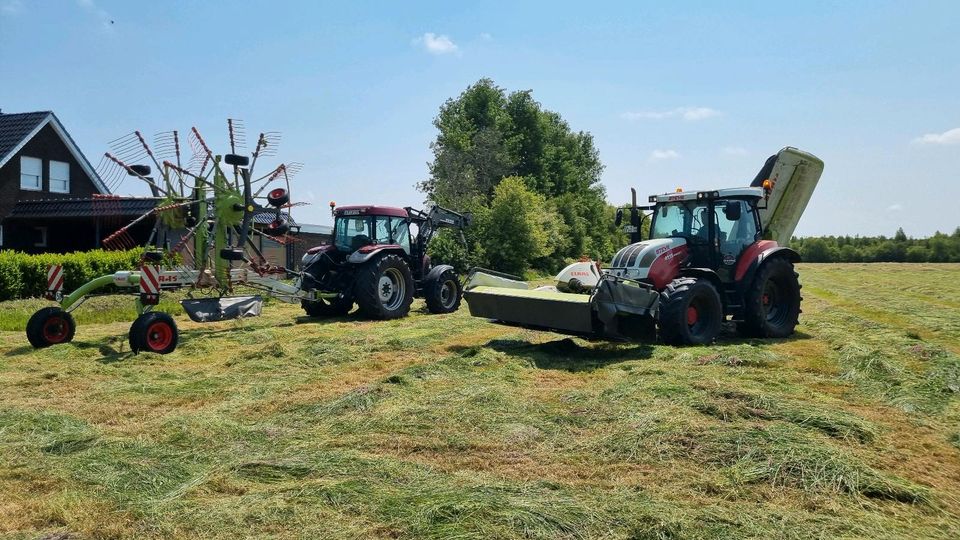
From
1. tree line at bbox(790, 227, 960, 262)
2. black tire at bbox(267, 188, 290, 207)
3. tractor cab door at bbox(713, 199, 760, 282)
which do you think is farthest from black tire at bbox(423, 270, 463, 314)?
tree line at bbox(790, 227, 960, 262)

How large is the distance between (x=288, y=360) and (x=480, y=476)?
16.3 ft

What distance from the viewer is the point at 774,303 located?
1122 cm

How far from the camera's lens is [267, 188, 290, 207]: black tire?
11.7 m

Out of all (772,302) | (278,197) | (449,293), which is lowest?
(449,293)

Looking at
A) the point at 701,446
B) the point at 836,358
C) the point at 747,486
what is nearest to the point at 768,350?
the point at 836,358

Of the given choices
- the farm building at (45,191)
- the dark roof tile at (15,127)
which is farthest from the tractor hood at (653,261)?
the dark roof tile at (15,127)

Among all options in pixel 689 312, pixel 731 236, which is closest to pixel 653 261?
pixel 689 312

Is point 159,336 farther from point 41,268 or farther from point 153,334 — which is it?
point 41,268

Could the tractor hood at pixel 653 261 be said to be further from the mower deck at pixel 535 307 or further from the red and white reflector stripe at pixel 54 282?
the red and white reflector stripe at pixel 54 282

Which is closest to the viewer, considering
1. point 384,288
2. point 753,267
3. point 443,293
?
point 753,267

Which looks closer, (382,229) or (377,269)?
(377,269)

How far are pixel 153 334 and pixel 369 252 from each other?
185 inches

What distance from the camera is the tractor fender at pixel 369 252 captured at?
13.2 m

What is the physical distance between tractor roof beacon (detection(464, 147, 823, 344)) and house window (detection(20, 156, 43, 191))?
20.1 meters
